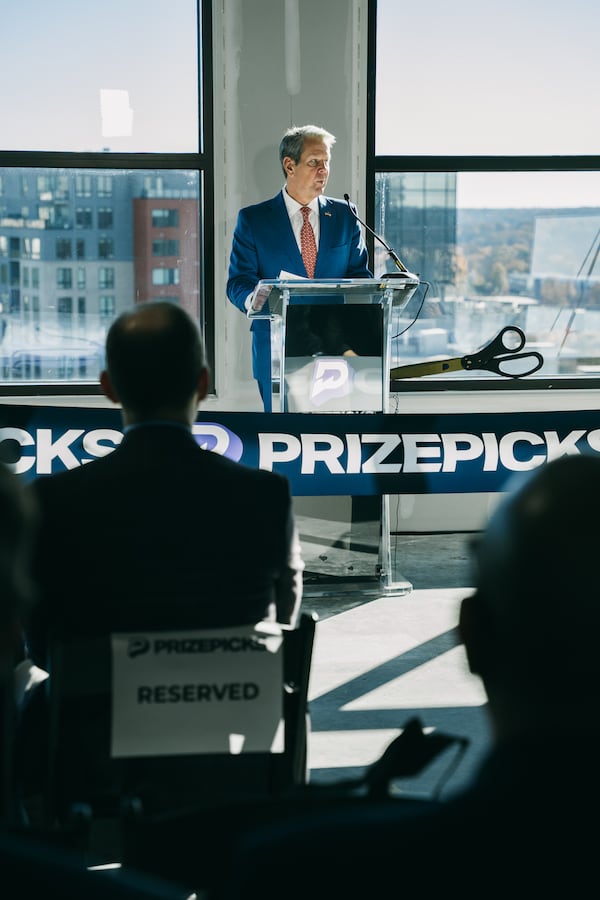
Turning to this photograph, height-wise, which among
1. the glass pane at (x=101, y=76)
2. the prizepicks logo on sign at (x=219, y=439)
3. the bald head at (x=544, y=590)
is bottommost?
the prizepicks logo on sign at (x=219, y=439)

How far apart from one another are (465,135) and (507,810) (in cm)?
559

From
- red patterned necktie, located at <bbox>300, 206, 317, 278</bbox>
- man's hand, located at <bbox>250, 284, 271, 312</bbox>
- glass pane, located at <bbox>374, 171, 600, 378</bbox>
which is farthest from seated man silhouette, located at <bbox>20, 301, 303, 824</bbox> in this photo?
glass pane, located at <bbox>374, 171, 600, 378</bbox>

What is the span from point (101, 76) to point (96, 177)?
19.0 inches

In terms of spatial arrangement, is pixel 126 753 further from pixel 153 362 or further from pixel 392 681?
pixel 392 681

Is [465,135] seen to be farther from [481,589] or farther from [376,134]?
[481,589]

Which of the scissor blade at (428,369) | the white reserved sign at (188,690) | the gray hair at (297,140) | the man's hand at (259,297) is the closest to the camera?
the white reserved sign at (188,690)

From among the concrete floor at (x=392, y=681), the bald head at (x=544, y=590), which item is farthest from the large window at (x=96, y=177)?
the bald head at (x=544, y=590)

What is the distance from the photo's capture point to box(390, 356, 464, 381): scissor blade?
16.7 feet

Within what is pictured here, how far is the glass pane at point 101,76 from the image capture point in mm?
5707

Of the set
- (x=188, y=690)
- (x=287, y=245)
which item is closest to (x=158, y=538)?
(x=188, y=690)

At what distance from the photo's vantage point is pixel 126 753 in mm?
1757

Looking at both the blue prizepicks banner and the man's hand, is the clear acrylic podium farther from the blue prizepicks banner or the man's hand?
the blue prizepicks banner

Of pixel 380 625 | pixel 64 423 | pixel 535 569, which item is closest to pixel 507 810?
pixel 535 569

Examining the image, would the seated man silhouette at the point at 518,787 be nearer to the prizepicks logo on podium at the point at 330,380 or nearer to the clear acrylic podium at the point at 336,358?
the clear acrylic podium at the point at 336,358
